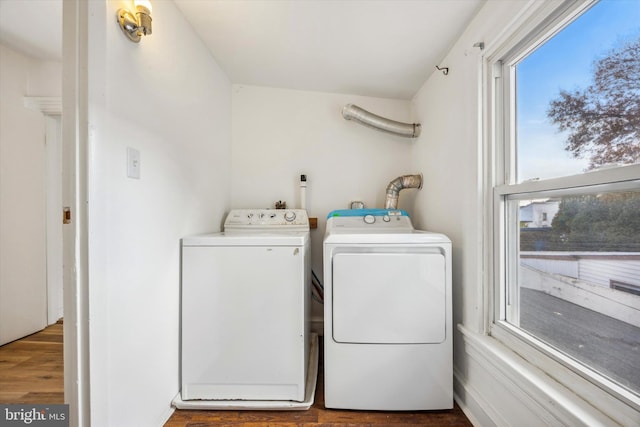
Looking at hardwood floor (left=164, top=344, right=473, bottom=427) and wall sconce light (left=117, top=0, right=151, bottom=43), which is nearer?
wall sconce light (left=117, top=0, right=151, bottom=43)

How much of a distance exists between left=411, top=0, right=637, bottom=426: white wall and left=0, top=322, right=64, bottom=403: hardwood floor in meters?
2.23

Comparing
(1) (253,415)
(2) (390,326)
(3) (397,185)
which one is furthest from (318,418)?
(3) (397,185)

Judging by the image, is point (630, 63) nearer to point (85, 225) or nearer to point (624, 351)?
point (624, 351)

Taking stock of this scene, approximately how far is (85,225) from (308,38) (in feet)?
4.86

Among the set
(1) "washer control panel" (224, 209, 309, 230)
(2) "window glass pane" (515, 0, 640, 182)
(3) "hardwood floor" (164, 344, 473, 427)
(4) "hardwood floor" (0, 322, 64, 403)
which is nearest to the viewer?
(2) "window glass pane" (515, 0, 640, 182)

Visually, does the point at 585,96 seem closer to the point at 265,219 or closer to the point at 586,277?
→ the point at 586,277

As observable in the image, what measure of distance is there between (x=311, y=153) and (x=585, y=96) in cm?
169

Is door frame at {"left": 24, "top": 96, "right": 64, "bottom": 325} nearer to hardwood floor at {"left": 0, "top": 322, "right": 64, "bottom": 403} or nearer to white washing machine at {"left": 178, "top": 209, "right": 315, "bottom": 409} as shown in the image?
hardwood floor at {"left": 0, "top": 322, "right": 64, "bottom": 403}

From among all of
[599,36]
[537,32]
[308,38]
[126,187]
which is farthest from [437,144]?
[126,187]

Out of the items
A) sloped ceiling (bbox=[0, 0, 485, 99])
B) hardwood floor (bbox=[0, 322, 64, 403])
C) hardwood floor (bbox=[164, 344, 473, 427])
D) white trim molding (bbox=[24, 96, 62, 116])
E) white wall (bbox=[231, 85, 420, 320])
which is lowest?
hardwood floor (bbox=[164, 344, 473, 427])

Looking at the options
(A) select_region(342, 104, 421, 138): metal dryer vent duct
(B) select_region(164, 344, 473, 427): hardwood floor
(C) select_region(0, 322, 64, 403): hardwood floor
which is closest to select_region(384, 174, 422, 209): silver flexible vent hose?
(A) select_region(342, 104, 421, 138): metal dryer vent duct

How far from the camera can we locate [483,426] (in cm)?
117

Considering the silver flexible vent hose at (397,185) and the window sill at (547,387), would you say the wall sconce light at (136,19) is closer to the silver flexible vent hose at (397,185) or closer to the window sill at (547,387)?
the silver flexible vent hose at (397,185)

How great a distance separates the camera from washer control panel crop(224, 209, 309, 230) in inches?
75.7
